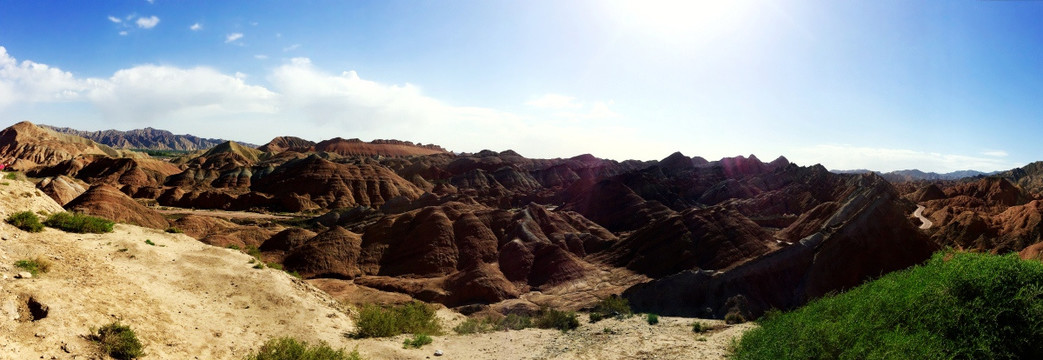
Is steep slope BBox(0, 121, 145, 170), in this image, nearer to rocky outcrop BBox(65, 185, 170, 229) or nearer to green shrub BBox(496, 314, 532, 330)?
rocky outcrop BBox(65, 185, 170, 229)

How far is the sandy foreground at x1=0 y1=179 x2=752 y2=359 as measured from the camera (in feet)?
36.2

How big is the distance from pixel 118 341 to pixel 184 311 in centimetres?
354

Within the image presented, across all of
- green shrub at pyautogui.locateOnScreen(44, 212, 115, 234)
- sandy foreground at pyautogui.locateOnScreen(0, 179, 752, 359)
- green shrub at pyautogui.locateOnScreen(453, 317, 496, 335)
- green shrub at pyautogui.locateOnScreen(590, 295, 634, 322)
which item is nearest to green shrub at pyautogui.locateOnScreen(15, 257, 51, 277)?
sandy foreground at pyautogui.locateOnScreen(0, 179, 752, 359)

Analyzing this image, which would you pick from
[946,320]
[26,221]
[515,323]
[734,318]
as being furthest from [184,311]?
[734,318]

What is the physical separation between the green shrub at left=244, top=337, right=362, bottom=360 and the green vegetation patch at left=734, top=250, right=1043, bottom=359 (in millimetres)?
12317

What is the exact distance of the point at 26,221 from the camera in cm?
1559

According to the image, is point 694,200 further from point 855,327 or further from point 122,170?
point 122,170

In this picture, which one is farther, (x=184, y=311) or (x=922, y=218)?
(x=922, y=218)

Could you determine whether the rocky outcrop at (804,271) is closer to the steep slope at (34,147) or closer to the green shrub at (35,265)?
the green shrub at (35,265)

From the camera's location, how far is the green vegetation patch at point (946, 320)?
988cm

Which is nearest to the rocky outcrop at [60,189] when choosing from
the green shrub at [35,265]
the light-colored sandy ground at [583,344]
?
the green shrub at [35,265]

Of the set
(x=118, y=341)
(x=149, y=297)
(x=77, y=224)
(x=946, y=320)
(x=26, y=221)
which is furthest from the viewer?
(x=77, y=224)

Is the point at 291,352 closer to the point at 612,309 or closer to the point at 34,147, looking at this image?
the point at 612,309

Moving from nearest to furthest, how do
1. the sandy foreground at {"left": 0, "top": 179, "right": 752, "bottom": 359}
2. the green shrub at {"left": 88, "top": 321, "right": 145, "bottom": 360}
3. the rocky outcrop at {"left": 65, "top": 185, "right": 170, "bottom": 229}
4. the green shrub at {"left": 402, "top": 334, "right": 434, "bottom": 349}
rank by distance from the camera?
the green shrub at {"left": 88, "top": 321, "right": 145, "bottom": 360} < the sandy foreground at {"left": 0, "top": 179, "right": 752, "bottom": 359} < the green shrub at {"left": 402, "top": 334, "right": 434, "bottom": 349} < the rocky outcrop at {"left": 65, "top": 185, "right": 170, "bottom": 229}
